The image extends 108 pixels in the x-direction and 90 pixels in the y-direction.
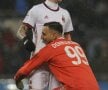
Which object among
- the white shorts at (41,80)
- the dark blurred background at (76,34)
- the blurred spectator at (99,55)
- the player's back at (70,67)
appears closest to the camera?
the player's back at (70,67)

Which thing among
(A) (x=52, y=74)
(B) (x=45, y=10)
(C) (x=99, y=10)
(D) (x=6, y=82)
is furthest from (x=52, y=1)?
(C) (x=99, y=10)

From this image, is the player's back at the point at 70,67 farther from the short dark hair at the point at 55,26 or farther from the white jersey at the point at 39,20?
the white jersey at the point at 39,20

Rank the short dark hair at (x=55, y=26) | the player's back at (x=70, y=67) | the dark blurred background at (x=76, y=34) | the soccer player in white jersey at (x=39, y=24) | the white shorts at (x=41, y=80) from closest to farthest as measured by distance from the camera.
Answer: the player's back at (x=70, y=67)
the short dark hair at (x=55, y=26)
the white shorts at (x=41, y=80)
the soccer player in white jersey at (x=39, y=24)
the dark blurred background at (x=76, y=34)

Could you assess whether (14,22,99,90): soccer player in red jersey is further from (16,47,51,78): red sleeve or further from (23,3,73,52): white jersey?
(23,3,73,52): white jersey

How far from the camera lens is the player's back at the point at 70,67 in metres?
5.18

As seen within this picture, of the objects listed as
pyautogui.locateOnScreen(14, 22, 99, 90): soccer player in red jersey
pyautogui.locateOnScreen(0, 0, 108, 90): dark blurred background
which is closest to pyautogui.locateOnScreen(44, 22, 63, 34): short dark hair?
pyautogui.locateOnScreen(14, 22, 99, 90): soccer player in red jersey

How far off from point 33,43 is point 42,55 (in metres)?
0.61

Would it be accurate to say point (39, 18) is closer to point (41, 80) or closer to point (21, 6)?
point (41, 80)

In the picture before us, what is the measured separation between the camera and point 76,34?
9.19 meters

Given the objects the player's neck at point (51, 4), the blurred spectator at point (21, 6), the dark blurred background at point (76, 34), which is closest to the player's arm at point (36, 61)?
the player's neck at point (51, 4)

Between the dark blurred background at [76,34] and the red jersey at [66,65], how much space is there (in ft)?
12.1

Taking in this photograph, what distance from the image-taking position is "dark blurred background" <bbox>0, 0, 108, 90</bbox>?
9.18m

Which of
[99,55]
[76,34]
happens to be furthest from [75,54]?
[99,55]

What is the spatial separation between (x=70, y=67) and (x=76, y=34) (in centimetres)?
401
